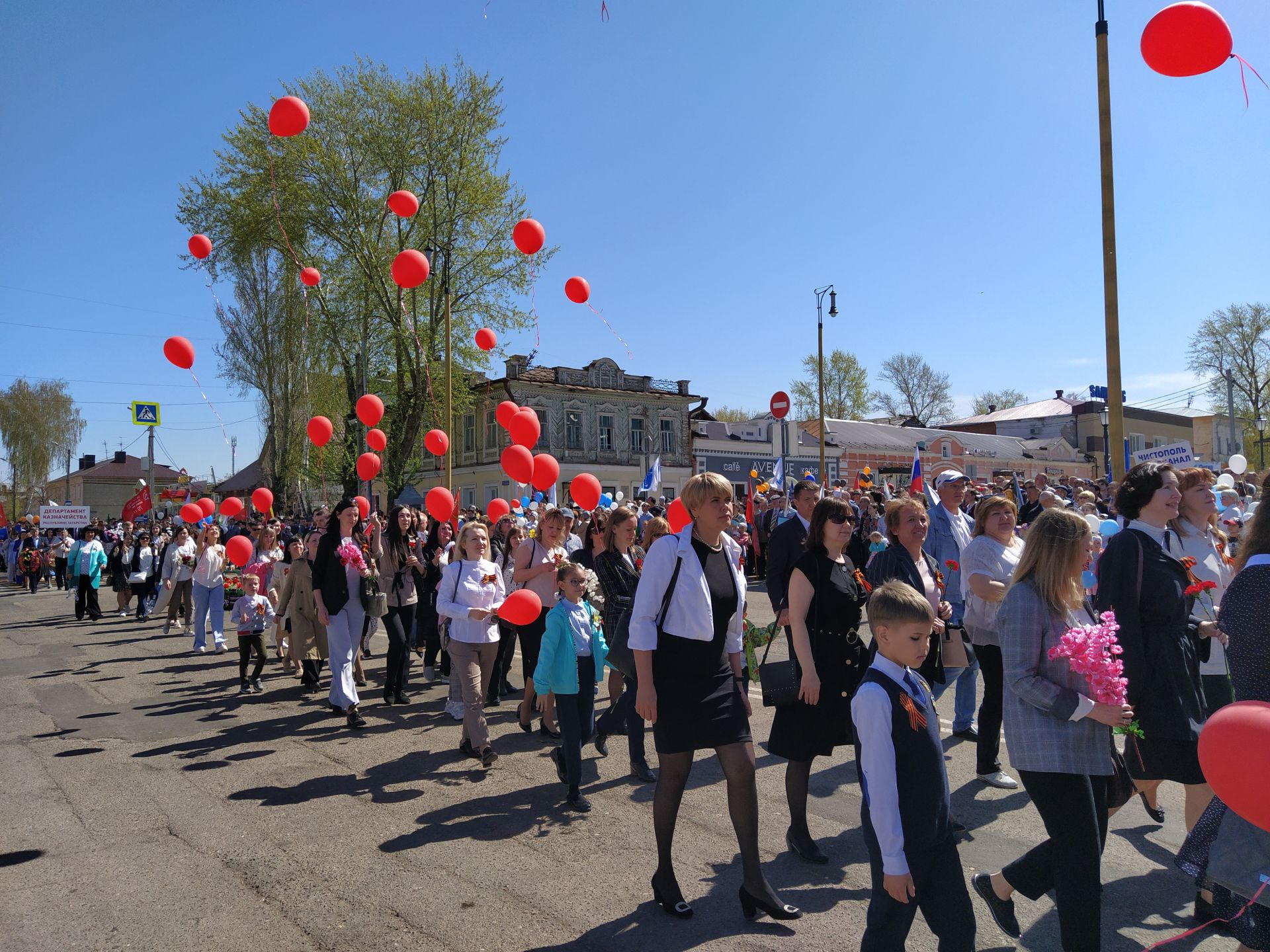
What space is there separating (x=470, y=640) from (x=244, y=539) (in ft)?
22.7

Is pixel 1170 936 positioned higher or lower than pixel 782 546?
lower

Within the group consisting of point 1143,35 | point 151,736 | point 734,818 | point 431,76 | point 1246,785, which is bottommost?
point 151,736

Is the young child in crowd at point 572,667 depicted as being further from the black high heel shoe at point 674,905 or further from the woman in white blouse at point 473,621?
the black high heel shoe at point 674,905

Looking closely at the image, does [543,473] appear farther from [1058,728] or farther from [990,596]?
[1058,728]

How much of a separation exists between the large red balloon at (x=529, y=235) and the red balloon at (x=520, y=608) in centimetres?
592

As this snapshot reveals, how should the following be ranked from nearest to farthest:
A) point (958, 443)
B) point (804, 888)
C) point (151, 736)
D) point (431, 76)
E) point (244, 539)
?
1. point (804, 888)
2. point (151, 736)
3. point (244, 539)
4. point (431, 76)
5. point (958, 443)

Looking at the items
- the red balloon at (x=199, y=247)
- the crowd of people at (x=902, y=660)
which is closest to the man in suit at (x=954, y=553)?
the crowd of people at (x=902, y=660)

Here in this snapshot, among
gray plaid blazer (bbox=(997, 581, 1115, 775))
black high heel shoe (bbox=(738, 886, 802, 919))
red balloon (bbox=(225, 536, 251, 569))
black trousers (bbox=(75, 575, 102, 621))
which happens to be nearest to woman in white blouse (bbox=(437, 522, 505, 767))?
black high heel shoe (bbox=(738, 886, 802, 919))

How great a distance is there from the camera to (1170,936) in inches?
139

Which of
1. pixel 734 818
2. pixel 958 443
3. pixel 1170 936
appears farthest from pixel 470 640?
pixel 958 443

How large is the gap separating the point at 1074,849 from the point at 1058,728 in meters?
0.41

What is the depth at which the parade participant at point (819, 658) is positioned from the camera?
4.34 meters

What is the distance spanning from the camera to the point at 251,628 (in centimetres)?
930

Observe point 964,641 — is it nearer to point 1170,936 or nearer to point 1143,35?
point 1170,936
